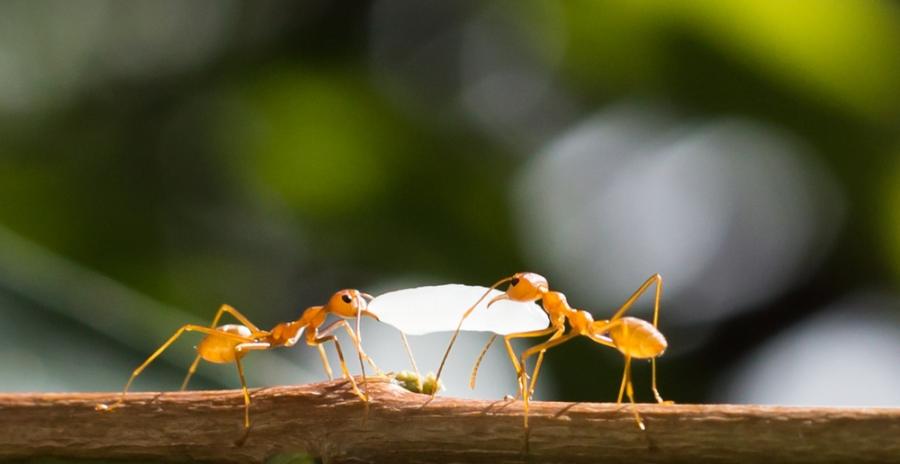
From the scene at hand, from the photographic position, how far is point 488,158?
2861 millimetres

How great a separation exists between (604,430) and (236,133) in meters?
2.34

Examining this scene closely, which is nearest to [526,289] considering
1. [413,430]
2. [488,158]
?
[413,430]

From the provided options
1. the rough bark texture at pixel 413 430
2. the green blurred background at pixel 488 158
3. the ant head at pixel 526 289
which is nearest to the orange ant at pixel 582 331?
the ant head at pixel 526 289

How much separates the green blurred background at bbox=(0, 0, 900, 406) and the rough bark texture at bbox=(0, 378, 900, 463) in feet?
4.70

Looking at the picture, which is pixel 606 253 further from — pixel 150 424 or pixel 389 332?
pixel 150 424

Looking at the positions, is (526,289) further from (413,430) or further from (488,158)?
(488,158)

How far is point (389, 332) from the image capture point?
2.12 metres

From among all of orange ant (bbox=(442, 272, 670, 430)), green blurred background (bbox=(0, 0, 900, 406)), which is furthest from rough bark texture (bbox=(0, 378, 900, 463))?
green blurred background (bbox=(0, 0, 900, 406))

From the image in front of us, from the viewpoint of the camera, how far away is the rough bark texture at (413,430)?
30.2 inches

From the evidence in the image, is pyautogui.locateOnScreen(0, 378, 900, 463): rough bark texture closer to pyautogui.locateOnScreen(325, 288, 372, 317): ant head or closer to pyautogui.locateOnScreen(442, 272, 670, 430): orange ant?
pyautogui.locateOnScreen(442, 272, 670, 430): orange ant

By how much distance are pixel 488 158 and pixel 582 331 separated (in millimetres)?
1697

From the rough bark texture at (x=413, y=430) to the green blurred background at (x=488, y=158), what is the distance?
4.70ft

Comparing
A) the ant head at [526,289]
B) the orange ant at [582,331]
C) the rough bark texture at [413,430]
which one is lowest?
the rough bark texture at [413,430]

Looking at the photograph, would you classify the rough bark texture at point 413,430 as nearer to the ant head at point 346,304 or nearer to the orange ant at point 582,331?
the orange ant at point 582,331
